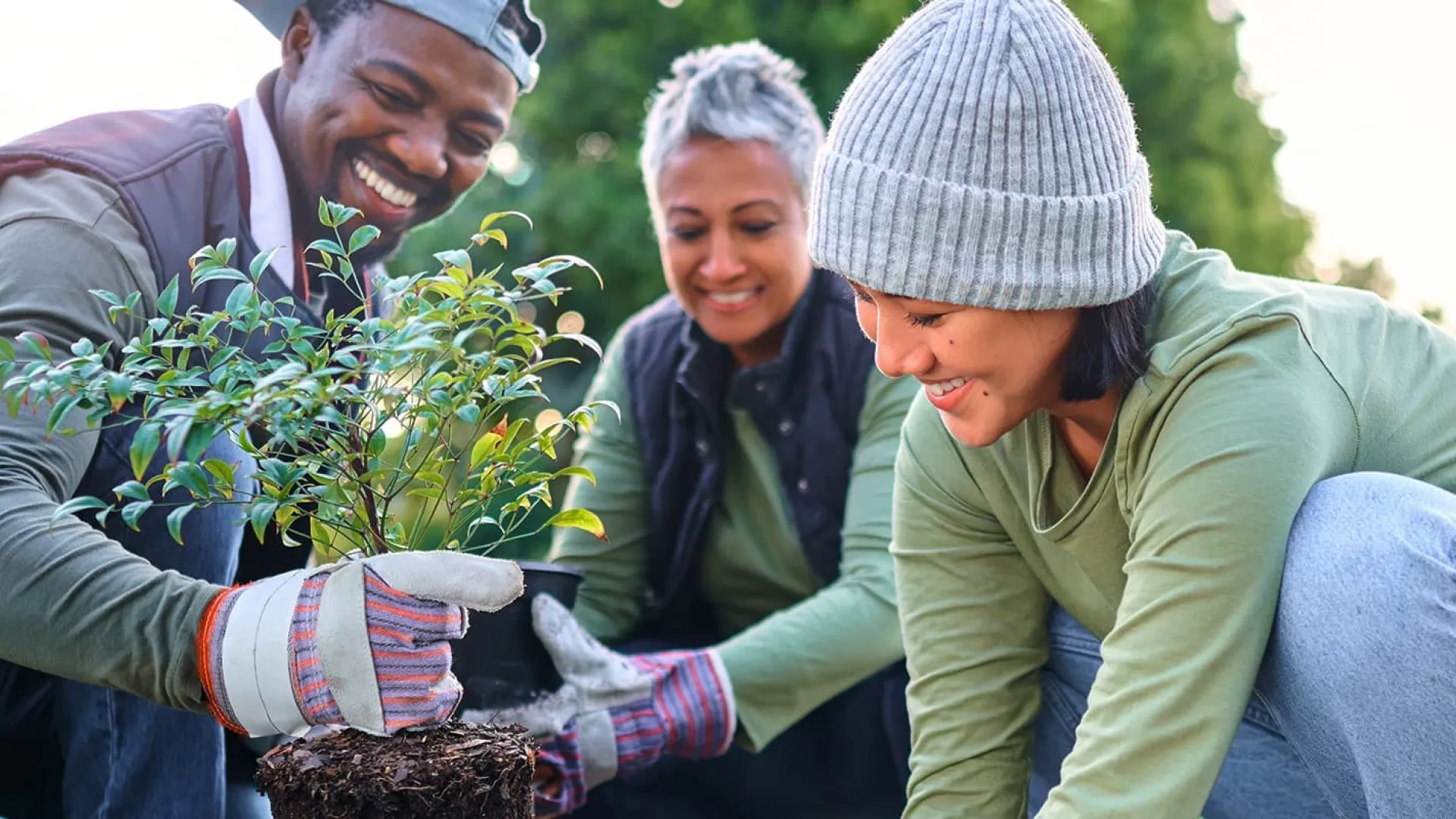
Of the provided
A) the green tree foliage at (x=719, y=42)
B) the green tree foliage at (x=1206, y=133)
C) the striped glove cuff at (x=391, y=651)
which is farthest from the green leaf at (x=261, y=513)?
the green tree foliage at (x=1206, y=133)

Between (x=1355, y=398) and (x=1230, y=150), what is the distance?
24.9 feet

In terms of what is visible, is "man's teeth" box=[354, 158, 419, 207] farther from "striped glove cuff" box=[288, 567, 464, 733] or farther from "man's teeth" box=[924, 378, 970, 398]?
"man's teeth" box=[924, 378, 970, 398]

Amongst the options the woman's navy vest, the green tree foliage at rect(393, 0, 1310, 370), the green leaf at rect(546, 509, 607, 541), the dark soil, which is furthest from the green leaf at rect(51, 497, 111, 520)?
the green tree foliage at rect(393, 0, 1310, 370)

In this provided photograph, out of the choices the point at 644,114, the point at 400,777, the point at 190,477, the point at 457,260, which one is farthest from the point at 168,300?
the point at 644,114

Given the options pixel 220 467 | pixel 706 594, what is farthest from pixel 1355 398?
pixel 706 594

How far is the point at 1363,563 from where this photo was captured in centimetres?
152

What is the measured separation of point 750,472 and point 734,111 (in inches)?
26.0

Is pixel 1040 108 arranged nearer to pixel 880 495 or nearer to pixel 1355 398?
pixel 1355 398

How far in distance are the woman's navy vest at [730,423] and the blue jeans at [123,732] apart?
3.34 feet

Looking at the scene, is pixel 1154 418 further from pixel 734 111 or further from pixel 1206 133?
pixel 1206 133

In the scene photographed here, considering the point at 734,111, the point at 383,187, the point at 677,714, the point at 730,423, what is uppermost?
the point at 734,111

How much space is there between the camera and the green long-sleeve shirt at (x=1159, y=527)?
4.91 ft

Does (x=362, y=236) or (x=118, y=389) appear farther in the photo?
(x=362, y=236)

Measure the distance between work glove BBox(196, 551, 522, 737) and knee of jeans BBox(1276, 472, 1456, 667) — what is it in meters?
0.82
